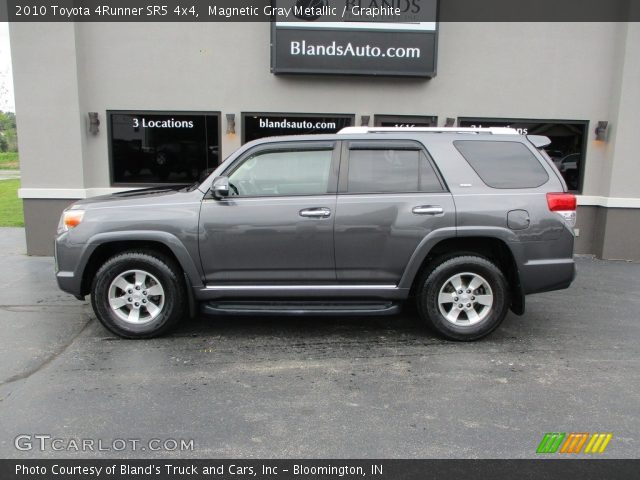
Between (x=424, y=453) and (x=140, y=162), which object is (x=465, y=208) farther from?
(x=140, y=162)

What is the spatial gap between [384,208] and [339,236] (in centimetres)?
49

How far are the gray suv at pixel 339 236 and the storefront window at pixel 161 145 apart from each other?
3945 mm

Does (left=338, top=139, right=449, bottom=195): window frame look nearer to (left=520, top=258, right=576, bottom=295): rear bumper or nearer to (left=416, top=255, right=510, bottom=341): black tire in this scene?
(left=416, top=255, right=510, bottom=341): black tire

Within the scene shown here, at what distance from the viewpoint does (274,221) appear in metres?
4.84

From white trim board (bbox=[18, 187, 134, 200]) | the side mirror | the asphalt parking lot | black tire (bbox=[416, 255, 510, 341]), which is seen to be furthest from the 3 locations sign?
black tire (bbox=[416, 255, 510, 341])

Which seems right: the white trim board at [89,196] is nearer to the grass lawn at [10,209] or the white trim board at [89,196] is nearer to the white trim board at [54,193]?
the white trim board at [54,193]

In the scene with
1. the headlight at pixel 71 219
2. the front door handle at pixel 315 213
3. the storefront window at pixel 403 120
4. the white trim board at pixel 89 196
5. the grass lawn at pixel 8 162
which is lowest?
the grass lawn at pixel 8 162

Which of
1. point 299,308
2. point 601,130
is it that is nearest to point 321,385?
point 299,308

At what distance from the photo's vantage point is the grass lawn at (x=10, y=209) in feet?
40.1

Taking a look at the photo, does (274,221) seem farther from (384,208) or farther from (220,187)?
(384,208)

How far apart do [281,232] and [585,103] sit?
6.68m

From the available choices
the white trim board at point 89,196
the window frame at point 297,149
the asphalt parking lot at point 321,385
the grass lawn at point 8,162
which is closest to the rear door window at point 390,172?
the window frame at point 297,149

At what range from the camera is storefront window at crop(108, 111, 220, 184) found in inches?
346

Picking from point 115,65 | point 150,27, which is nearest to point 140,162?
point 115,65
